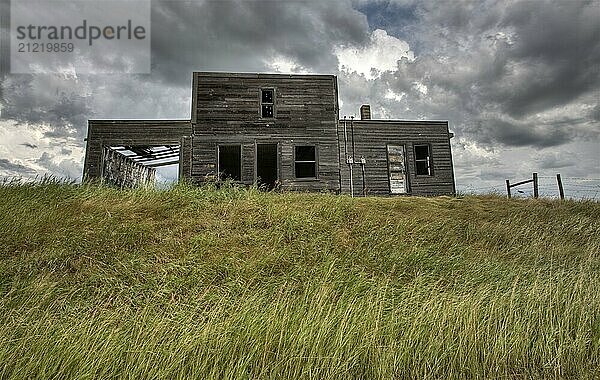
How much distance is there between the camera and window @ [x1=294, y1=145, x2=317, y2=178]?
18.7m

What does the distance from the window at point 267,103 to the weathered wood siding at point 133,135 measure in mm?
3833

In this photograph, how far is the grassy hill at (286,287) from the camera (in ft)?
13.9

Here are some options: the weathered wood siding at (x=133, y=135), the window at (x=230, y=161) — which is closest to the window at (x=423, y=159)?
the window at (x=230, y=161)

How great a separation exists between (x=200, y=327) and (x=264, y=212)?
631 centimetres

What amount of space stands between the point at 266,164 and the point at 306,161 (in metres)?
4.59

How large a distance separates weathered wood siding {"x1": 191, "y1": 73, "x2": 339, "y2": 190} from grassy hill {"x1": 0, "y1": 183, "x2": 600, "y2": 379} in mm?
5321

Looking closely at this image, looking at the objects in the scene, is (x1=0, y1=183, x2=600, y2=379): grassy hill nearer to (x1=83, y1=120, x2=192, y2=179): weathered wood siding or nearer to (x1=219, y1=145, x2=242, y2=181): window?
(x1=83, y1=120, x2=192, y2=179): weathered wood siding

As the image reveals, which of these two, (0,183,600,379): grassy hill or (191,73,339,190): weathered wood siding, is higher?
(191,73,339,190): weathered wood siding

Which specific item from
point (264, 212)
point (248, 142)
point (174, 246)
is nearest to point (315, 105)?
point (248, 142)

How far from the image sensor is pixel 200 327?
15.5 feet

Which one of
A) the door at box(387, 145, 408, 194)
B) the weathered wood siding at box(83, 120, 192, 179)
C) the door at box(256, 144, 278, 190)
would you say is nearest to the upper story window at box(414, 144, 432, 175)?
the door at box(387, 145, 408, 194)

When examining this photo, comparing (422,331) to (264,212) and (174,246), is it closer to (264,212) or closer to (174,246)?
(174,246)

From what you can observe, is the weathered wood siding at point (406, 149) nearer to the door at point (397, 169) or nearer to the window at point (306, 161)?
the door at point (397, 169)

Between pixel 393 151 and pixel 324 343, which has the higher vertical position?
pixel 393 151
